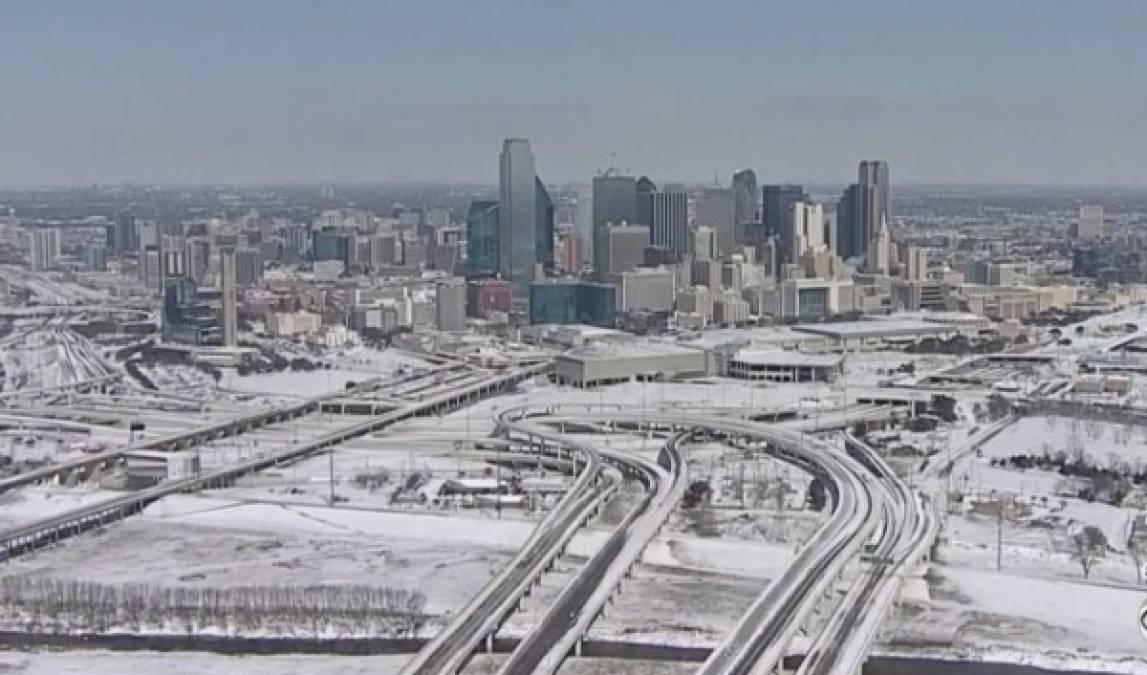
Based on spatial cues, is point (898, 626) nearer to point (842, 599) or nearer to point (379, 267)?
point (842, 599)

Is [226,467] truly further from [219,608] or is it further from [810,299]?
[810,299]

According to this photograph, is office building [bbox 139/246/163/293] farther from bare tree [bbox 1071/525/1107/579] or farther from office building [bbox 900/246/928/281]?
bare tree [bbox 1071/525/1107/579]

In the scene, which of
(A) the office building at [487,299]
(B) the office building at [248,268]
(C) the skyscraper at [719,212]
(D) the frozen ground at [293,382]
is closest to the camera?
(D) the frozen ground at [293,382]

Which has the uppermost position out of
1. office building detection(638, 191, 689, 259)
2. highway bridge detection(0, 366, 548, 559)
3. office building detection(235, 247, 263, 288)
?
office building detection(638, 191, 689, 259)

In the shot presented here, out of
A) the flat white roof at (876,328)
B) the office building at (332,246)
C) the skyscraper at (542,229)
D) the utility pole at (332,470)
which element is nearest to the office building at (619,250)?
the skyscraper at (542,229)

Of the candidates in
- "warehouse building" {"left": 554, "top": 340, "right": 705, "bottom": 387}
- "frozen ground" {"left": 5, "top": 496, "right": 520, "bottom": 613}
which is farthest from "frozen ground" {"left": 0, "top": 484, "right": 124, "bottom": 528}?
"warehouse building" {"left": 554, "top": 340, "right": 705, "bottom": 387}

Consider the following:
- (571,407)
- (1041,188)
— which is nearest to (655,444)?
(571,407)

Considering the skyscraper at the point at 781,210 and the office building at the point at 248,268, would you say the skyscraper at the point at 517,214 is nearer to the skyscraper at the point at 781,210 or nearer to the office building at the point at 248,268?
the office building at the point at 248,268
